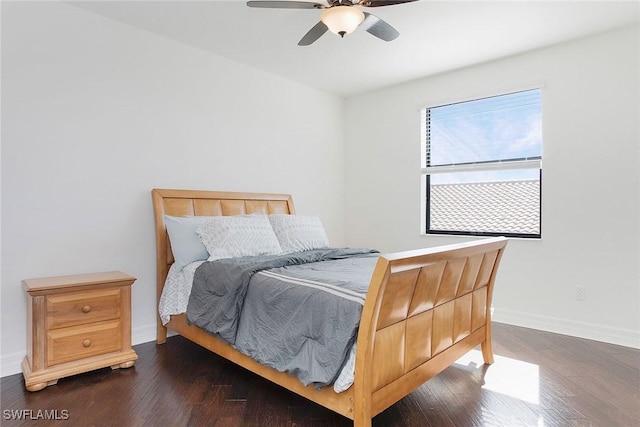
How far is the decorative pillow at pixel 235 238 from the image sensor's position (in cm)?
300

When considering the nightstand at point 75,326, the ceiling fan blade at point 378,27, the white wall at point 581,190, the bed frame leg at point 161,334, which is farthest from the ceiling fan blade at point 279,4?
the bed frame leg at point 161,334

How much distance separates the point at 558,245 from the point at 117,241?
382cm

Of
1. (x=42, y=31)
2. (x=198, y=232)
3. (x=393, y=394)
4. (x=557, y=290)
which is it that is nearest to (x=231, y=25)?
(x=42, y=31)

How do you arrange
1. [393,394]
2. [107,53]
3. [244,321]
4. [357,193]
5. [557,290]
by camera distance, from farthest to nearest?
[357,193] → [557,290] → [107,53] → [244,321] → [393,394]

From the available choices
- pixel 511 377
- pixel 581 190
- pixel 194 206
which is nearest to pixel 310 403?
pixel 511 377

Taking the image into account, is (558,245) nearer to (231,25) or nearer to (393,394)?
(393,394)

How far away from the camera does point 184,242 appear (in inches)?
120

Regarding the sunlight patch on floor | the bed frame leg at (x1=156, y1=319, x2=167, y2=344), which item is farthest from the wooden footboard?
the bed frame leg at (x1=156, y1=319, x2=167, y2=344)

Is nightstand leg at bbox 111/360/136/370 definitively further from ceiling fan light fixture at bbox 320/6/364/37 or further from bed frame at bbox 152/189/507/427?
ceiling fan light fixture at bbox 320/6/364/37

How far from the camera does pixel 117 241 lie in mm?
3086

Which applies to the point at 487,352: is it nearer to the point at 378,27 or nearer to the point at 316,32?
the point at 378,27

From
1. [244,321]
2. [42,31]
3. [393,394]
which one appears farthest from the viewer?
[42,31]

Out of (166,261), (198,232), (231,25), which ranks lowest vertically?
(166,261)

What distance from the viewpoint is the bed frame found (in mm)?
1662
